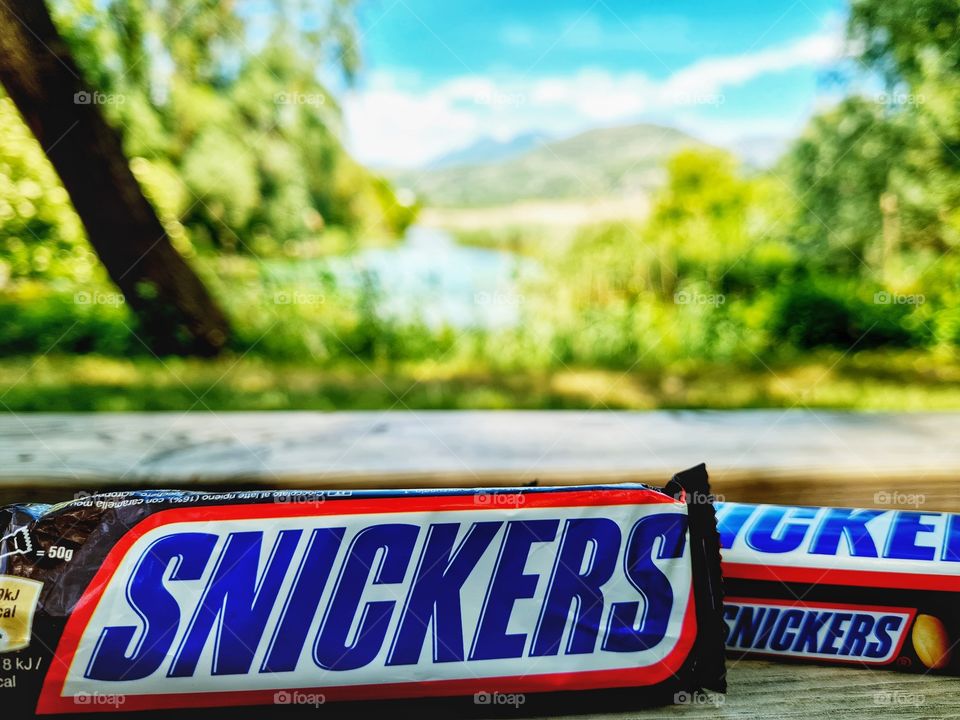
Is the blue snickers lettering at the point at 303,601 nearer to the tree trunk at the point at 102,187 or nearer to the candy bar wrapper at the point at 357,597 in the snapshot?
the candy bar wrapper at the point at 357,597

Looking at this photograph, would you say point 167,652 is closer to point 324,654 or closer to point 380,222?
point 324,654

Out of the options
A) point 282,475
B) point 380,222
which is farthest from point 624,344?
point 282,475

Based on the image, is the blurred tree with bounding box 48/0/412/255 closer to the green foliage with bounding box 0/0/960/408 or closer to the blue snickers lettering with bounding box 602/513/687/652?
the green foliage with bounding box 0/0/960/408

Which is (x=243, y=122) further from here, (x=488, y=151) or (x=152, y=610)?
(x=152, y=610)

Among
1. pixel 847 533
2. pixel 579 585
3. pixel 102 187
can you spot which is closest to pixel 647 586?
pixel 579 585

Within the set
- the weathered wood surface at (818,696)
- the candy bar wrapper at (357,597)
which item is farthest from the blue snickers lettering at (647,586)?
the weathered wood surface at (818,696)

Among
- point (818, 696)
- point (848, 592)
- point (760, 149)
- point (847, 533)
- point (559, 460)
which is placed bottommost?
point (818, 696)
